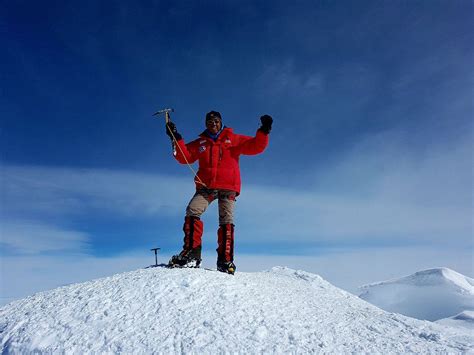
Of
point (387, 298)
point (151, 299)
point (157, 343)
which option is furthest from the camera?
point (387, 298)

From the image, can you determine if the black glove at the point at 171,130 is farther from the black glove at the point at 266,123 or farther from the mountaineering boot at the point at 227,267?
the mountaineering boot at the point at 227,267

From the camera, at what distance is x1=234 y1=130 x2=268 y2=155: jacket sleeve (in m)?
5.55

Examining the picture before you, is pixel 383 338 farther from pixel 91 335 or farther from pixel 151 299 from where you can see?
pixel 91 335

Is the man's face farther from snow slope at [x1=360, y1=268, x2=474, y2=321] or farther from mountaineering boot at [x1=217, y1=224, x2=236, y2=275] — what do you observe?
snow slope at [x1=360, y1=268, x2=474, y2=321]

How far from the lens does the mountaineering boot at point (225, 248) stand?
5141 millimetres

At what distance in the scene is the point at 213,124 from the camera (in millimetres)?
5793

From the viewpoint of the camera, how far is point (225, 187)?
215 inches

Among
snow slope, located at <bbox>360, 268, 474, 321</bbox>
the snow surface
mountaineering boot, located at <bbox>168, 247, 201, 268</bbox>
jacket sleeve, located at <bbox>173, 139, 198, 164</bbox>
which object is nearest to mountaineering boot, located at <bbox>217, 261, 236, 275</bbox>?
mountaineering boot, located at <bbox>168, 247, 201, 268</bbox>

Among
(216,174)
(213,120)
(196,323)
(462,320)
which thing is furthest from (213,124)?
(462,320)

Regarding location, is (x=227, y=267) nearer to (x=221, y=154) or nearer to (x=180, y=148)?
(x=221, y=154)

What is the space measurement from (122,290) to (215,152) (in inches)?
108

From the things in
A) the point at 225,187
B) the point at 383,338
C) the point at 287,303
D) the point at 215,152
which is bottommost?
the point at 383,338

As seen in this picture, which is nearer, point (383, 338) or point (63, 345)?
point (63, 345)

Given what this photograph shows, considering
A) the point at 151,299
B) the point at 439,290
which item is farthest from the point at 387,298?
the point at 151,299
